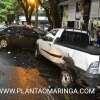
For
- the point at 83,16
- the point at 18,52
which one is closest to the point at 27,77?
the point at 18,52

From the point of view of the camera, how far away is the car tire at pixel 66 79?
949cm

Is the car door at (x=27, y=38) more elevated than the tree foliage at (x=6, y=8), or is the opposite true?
the tree foliage at (x=6, y=8)

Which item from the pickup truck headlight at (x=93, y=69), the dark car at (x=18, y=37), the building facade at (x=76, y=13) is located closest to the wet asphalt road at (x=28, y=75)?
the pickup truck headlight at (x=93, y=69)

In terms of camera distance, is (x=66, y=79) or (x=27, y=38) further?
(x=27, y=38)

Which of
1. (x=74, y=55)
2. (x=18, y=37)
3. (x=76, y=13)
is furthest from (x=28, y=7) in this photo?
(x=74, y=55)

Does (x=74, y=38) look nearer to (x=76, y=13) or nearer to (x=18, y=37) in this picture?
(x=18, y=37)

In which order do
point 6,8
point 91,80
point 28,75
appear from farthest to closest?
point 6,8 < point 28,75 < point 91,80

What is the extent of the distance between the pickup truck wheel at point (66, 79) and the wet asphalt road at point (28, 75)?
245mm

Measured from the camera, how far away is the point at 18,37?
19.9 m

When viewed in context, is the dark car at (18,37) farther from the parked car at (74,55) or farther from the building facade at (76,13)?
the parked car at (74,55)

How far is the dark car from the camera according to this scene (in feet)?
65.3

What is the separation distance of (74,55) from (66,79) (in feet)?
3.35

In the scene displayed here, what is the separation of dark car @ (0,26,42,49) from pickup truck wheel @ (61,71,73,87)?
9.89 metres

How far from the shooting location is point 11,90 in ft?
30.8
